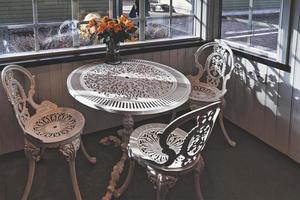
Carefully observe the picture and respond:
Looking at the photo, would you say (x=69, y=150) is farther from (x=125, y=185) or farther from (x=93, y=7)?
(x=93, y=7)

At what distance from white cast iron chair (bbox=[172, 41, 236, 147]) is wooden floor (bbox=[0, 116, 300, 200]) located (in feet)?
0.90

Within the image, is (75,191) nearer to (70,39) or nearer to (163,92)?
(163,92)

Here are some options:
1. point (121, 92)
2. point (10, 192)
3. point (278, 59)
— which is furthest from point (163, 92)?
point (10, 192)

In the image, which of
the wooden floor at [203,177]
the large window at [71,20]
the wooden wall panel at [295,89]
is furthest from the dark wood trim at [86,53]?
the wooden wall panel at [295,89]

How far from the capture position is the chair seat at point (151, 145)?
6.58 ft

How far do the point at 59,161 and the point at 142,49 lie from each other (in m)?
1.21

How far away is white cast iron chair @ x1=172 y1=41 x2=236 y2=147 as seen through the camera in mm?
2977

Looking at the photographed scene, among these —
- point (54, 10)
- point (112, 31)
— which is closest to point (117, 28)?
point (112, 31)

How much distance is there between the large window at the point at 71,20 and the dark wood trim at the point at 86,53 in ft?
0.25

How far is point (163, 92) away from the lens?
2305 millimetres

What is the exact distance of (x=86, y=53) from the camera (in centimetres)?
298

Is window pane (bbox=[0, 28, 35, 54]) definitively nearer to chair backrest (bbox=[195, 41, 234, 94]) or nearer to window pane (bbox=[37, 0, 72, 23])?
window pane (bbox=[37, 0, 72, 23])

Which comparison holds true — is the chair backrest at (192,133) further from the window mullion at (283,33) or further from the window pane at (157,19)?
the window pane at (157,19)

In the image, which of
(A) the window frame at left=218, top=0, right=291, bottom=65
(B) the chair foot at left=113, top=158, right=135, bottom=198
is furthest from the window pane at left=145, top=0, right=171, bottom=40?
(B) the chair foot at left=113, top=158, right=135, bottom=198
